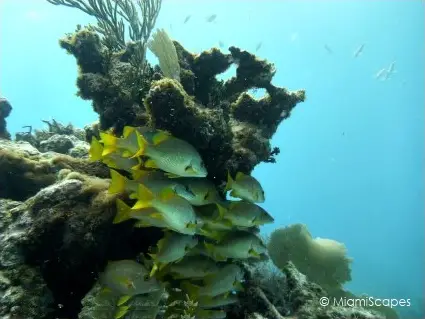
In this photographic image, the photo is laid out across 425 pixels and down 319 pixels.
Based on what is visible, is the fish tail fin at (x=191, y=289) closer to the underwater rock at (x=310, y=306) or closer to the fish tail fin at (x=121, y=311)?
the fish tail fin at (x=121, y=311)

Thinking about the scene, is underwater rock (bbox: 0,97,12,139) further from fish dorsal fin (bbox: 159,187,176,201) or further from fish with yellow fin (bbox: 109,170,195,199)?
fish dorsal fin (bbox: 159,187,176,201)

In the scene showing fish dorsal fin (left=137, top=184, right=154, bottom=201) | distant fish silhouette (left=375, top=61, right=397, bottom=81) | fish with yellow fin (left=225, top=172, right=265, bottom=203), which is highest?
distant fish silhouette (left=375, top=61, right=397, bottom=81)

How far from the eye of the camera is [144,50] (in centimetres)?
673

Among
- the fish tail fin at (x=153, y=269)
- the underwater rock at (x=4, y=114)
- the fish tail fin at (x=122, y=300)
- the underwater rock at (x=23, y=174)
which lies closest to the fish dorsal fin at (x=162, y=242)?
the fish tail fin at (x=153, y=269)

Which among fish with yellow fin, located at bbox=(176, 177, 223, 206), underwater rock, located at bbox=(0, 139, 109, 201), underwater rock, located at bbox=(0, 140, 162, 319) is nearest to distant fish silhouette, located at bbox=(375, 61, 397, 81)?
underwater rock, located at bbox=(0, 139, 109, 201)

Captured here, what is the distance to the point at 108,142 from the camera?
3.18m

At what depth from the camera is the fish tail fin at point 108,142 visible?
3151 millimetres

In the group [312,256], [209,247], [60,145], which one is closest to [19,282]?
[209,247]

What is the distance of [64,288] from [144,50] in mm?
4687

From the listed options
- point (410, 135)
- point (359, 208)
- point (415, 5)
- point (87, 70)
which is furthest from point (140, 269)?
point (359, 208)

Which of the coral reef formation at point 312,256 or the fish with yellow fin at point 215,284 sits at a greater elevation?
the coral reef formation at point 312,256

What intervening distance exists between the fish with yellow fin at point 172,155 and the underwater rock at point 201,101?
114 cm

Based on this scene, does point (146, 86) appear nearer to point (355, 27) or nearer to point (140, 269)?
point (140, 269)

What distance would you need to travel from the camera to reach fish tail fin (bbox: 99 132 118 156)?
315 centimetres
